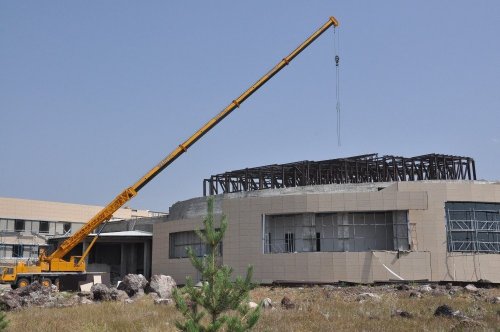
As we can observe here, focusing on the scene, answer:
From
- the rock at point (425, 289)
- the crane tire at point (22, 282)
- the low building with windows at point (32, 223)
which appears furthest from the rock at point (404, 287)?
the low building with windows at point (32, 223)

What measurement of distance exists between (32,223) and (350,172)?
140ft

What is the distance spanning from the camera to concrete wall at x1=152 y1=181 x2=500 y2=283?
3559 centimetres

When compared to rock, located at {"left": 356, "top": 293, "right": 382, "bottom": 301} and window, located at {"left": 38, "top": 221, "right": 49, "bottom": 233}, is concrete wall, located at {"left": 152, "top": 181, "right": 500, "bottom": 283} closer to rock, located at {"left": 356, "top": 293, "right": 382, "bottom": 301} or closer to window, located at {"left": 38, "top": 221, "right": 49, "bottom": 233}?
rock, located at {"left": 356, "top": 293, "right": 382, "bottom": 301}

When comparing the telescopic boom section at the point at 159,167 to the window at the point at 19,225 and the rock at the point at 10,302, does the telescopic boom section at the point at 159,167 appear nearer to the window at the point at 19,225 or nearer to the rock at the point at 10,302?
the rock at the point at 10,302

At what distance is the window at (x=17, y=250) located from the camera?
68375mm

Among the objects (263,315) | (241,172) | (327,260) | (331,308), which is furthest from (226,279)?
(241,172)

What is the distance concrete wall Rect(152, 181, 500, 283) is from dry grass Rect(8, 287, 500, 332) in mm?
8477

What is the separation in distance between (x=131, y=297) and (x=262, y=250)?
35.2ft

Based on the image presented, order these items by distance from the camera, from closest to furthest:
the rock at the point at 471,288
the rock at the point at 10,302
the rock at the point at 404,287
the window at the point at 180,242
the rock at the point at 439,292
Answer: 1. the rock at the point at 10,302
2. the rock at the point at 439,292
3. the rock at the point at 471,288
4. the rock at the point at 404,287
5. the window at the point at 180,242

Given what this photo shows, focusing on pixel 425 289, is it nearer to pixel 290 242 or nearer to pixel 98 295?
pixel 290 242

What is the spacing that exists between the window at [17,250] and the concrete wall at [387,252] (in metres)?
39.3

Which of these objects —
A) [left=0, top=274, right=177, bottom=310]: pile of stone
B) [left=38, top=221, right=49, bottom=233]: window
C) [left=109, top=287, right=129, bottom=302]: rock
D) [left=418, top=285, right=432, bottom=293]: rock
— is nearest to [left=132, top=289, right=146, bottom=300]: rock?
[left=0, top=274, right=177, bottom=310]: pile of stone

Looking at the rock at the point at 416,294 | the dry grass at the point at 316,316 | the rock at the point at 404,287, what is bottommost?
the dry grass at the point at 316,316

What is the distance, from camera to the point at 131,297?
30.3 m
